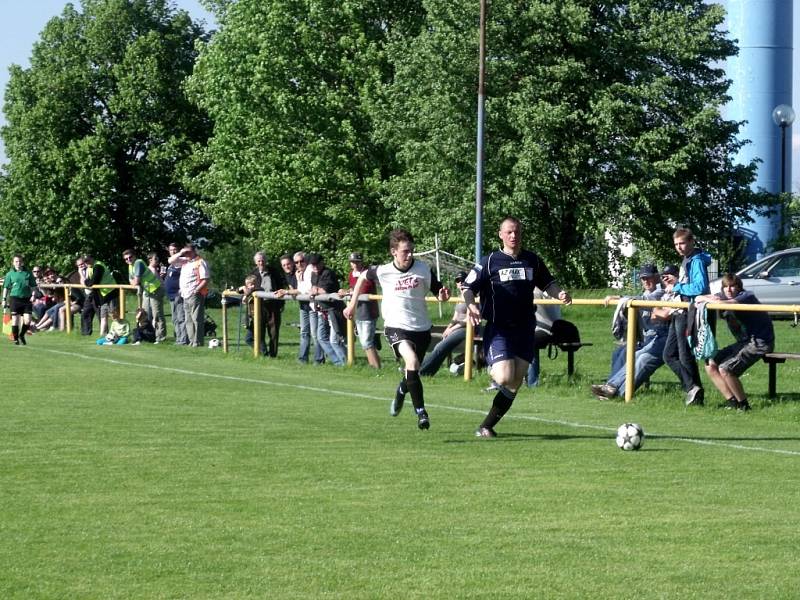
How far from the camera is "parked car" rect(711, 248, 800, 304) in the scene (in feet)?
105

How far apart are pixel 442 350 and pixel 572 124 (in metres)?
24.1

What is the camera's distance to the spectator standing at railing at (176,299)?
1037 inches

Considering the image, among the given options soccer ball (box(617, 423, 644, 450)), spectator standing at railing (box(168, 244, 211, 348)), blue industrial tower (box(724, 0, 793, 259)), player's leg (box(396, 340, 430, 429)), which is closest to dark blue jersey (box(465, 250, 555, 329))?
player's leg (box(396, 340, 430, 429))

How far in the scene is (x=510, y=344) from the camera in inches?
462

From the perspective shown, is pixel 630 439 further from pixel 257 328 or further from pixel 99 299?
pixel 99 299

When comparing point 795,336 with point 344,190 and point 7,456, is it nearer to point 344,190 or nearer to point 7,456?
point 7,456

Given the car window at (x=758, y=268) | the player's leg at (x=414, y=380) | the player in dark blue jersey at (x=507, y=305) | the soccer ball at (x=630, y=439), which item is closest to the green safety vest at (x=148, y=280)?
the car window at (x=758, y=268)

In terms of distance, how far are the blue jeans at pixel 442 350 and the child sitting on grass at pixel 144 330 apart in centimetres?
971

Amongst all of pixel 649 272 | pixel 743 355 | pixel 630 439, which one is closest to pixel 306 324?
pixel 649 272

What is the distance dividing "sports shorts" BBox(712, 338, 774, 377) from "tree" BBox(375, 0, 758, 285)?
25.9 metres

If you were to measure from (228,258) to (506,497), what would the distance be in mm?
88400

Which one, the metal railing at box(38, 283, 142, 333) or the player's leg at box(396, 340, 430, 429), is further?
the metal railing at box(38, 283, 142, 333)

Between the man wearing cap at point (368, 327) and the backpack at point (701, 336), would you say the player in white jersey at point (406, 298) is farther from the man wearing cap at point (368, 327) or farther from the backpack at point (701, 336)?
the man wearing cap at point (368, 327)

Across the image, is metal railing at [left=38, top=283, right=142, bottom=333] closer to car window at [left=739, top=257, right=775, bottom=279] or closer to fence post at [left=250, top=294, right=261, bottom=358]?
fence post at [left=250, top=294, right=261, bottom=358]
